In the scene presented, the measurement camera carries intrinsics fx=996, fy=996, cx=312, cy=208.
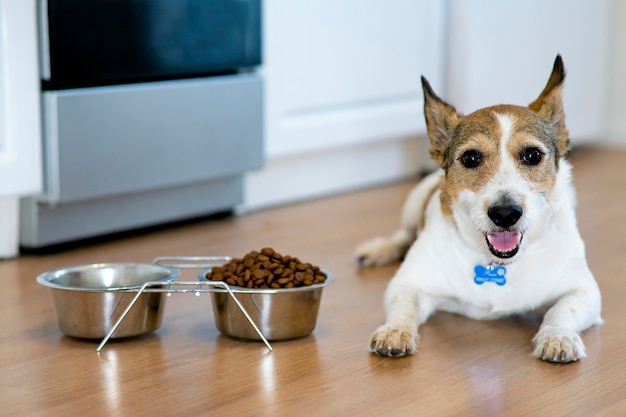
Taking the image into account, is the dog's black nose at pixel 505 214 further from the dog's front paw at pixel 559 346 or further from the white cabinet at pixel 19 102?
the white cabinet at pixel 19 102

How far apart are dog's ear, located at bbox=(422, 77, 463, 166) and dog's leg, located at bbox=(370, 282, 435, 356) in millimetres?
344

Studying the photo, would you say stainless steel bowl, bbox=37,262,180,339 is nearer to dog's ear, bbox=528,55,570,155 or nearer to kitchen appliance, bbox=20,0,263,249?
kitchen appliance, bbox=20,0,263,249

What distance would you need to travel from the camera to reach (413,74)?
425cm

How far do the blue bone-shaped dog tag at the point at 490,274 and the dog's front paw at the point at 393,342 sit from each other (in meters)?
0.27

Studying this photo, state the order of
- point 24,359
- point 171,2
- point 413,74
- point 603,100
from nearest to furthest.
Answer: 1. point 24,359
2. point 171,2
3. point 413,74
4. point 603,100

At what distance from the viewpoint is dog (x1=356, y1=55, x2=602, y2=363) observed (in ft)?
7.23

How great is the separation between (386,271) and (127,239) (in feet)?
2.99

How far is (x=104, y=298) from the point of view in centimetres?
215

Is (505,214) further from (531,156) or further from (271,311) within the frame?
(271,311)

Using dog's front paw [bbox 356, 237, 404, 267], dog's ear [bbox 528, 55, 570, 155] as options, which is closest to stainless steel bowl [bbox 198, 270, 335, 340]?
dog's ear [bbox 528, 55, 570, 155]

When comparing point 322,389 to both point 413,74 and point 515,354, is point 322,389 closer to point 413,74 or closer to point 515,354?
point 515,354

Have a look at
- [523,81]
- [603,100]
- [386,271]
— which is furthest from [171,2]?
[603,100]

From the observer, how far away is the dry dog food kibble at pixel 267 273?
2.17 meters

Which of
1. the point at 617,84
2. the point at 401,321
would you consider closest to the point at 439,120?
the point at 401,321
